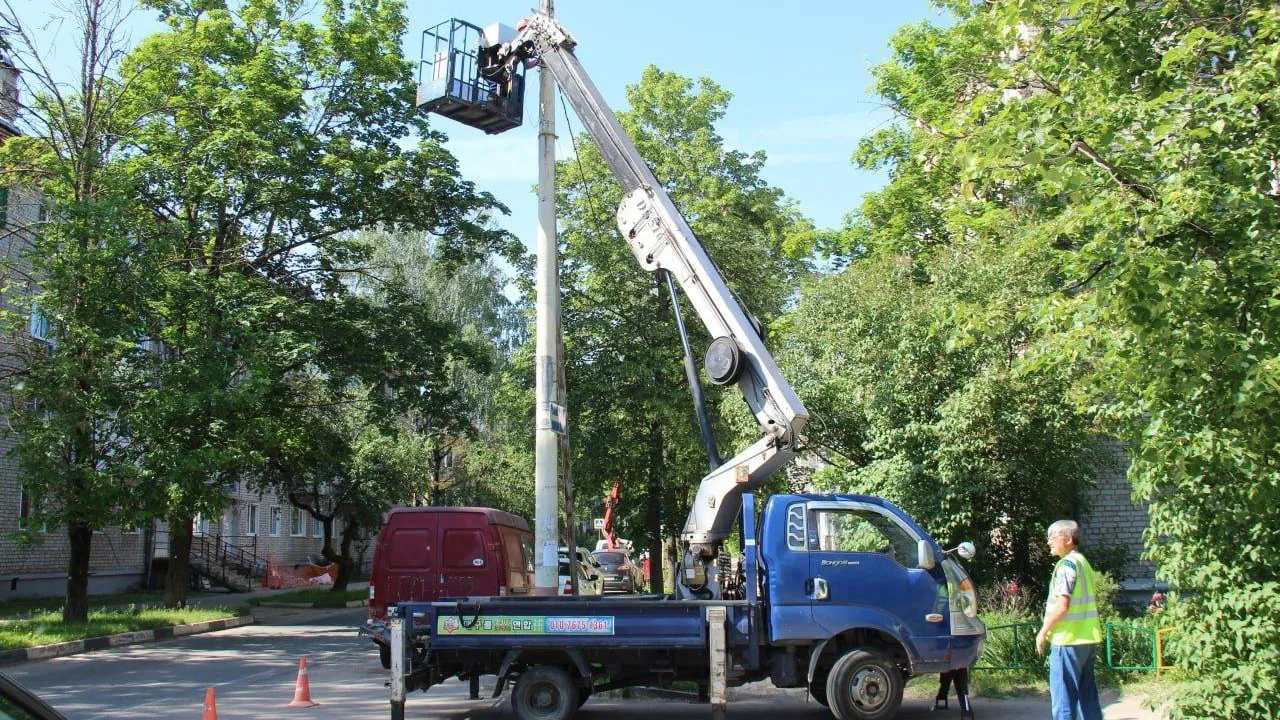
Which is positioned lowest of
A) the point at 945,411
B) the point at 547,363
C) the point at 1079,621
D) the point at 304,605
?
the point at 304,605

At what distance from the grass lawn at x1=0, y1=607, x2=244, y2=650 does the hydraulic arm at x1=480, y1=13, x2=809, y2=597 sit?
37.9ft

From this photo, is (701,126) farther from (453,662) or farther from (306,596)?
(453,662)

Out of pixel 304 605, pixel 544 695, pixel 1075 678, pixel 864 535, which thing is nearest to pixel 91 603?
pixel 304 605

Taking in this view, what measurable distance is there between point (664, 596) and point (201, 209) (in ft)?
51.8

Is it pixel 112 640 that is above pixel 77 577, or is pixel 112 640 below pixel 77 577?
below

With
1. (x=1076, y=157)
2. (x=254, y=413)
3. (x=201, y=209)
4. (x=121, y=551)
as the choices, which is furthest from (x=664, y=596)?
(x=121, y=551)

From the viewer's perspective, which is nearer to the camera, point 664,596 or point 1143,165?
point 1143,165

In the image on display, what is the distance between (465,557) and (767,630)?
7092mm

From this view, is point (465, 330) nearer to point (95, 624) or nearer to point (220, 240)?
point (220, 240)

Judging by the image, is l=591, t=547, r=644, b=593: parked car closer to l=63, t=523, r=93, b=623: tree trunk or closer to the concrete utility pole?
the concrete utility pole

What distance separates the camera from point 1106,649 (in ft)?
39.5

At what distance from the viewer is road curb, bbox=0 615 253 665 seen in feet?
51.4

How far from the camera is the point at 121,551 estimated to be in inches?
1331

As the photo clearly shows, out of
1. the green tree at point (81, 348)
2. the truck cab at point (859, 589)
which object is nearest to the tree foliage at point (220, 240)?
the green tree at point (81, 348)
